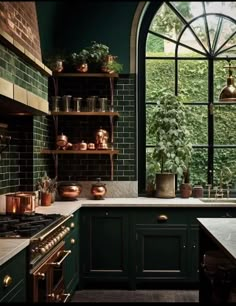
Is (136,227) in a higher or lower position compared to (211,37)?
lower

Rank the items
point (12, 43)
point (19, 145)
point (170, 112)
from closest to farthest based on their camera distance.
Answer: point (12, 43) → point (19, 145) → point (170, 112)

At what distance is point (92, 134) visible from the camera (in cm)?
540

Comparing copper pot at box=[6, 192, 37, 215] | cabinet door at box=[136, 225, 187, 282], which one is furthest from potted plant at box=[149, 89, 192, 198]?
copper pot at box=[6, 192, 37, 215]

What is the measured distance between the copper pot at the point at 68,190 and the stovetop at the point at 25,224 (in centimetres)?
126

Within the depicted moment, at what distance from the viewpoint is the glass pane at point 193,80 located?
5598 mm

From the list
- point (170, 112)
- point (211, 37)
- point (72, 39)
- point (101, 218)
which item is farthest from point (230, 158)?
point (72, 39)

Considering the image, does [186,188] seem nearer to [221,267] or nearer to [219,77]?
[219,77]

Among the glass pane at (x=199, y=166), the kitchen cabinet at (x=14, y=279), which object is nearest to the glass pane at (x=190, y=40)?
the glass pane at (x=199, y=166)

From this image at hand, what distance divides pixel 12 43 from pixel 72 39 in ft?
6.60

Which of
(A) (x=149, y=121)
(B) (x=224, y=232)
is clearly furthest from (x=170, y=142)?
(B) (x=224, y=232)

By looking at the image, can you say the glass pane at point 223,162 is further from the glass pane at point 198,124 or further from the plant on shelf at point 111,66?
the plant on shelf at point 111,66

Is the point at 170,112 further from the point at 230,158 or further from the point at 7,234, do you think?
the point at 7,234

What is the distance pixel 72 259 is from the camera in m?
4.23

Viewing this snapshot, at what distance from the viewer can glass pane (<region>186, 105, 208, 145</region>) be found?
18.3 ft
